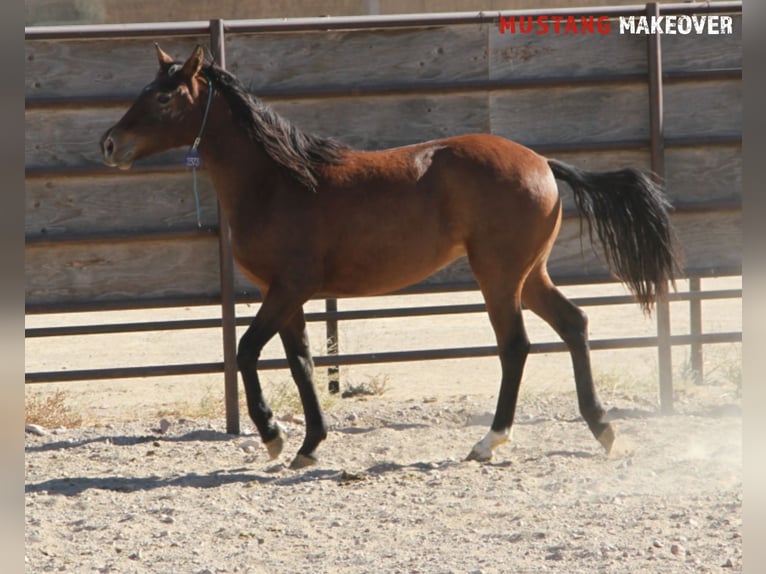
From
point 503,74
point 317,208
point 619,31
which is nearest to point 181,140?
point 317,208

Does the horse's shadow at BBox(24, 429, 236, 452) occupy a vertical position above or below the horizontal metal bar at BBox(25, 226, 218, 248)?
below

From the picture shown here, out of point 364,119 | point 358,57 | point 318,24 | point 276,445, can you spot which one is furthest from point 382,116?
point 276,445

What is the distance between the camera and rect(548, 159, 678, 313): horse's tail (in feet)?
18.1

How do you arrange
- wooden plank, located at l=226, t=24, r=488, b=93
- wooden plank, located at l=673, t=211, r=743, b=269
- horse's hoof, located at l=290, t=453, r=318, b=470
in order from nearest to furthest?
horse's hoof, located at l=290, t=453, r=318, b=470
wooden plank, located at l=226, t=24, r=488, b=93
wooden plank, located at l=673, t=211, r=743, b=269

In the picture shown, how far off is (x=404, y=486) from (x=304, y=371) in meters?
1.01

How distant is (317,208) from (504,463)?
1714mm

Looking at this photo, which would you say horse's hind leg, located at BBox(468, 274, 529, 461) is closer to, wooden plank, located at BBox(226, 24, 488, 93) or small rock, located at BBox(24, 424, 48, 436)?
wooden plank, located at BBox(226, 24, 488, 93)

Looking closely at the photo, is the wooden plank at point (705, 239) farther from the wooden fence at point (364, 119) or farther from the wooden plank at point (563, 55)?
the wooden plank at point (563, 55)

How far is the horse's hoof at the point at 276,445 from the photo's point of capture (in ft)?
17.7

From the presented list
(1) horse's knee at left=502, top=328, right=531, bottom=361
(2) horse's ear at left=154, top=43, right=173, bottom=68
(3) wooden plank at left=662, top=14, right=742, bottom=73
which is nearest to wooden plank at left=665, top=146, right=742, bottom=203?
(3) wooden plank at left=662, top=14, right=742, bottom=73

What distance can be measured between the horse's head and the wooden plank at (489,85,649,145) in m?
2.16

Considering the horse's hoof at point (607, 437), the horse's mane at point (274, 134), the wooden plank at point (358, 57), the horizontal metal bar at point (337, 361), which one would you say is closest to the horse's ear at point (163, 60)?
the horse's mane at point (274, 134)

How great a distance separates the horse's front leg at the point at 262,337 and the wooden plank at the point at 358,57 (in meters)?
1.88

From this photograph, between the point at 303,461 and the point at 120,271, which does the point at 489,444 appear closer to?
the point at 303,461
